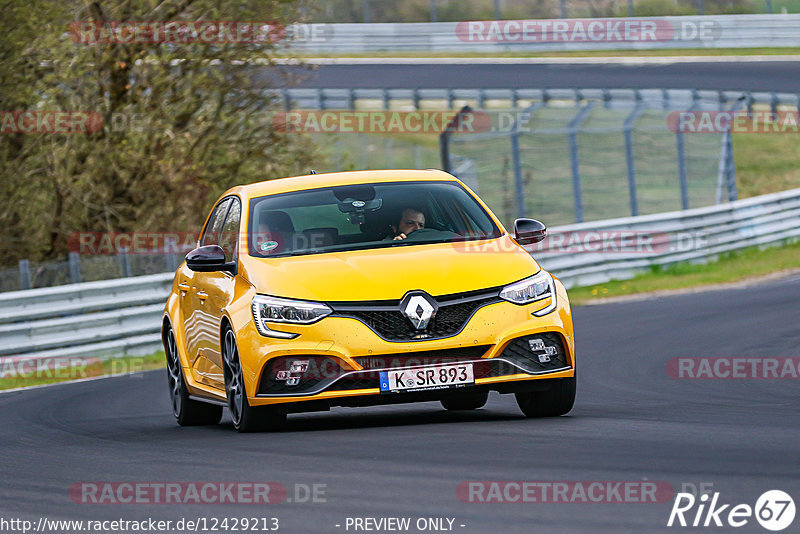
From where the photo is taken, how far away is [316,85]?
41.3 m

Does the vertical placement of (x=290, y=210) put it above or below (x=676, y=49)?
above

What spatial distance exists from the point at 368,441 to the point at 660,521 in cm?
286

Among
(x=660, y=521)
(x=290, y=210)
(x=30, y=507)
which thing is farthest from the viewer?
(x=290, y=210)

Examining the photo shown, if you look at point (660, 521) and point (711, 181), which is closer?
point (660, 521)

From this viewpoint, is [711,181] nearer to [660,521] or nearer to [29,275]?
[29,275]

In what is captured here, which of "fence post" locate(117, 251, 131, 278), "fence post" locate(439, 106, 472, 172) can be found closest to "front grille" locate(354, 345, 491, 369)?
"fence post" locate(117, 251, 131, 278)

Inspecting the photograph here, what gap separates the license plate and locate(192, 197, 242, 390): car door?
1312 millimetres

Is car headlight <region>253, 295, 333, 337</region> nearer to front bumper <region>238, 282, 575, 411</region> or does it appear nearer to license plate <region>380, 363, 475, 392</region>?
front bumper <region>238, 282, 575, 411</region>

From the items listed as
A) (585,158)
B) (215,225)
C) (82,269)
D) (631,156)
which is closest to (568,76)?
(585,158)

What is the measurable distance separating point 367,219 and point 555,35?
3742cm

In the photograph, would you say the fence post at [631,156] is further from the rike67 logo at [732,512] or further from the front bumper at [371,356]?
the rike67 logo at [732,512]

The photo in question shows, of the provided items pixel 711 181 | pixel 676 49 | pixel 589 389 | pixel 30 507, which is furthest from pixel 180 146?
pixel 676 49

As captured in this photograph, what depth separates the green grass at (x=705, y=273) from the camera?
22.1 m

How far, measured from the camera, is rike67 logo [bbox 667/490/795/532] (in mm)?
5348
